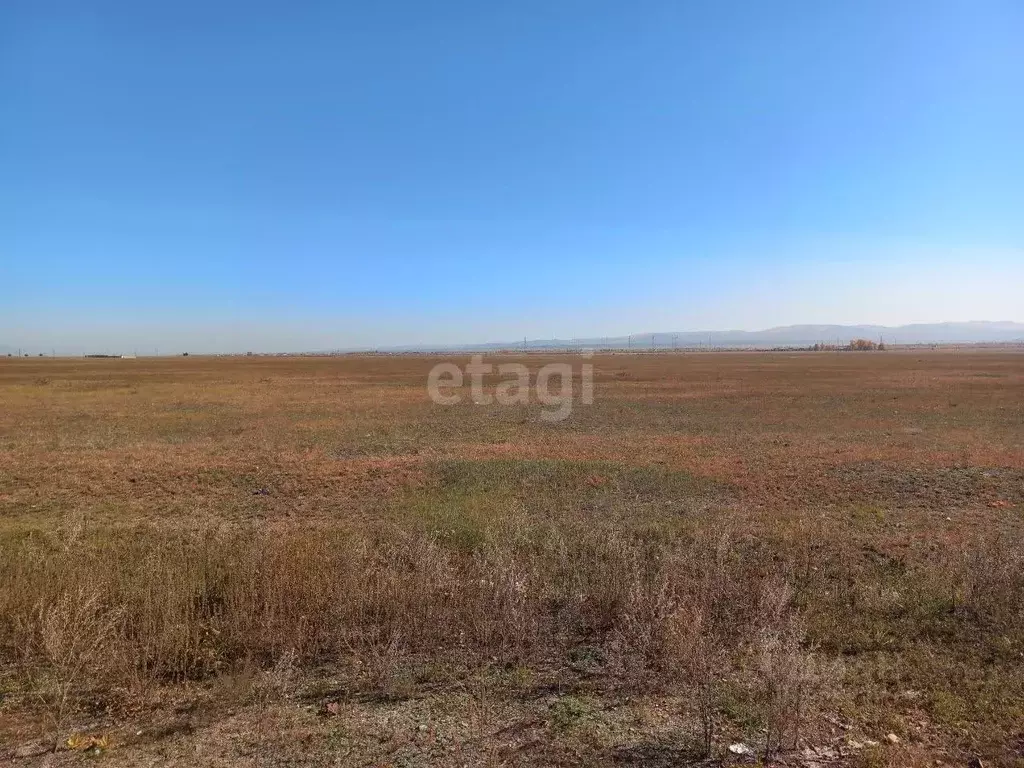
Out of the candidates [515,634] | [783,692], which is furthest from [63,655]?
[783,692]

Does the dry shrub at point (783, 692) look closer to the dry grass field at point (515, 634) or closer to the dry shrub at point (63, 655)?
the dry grass field at point (515, 634)

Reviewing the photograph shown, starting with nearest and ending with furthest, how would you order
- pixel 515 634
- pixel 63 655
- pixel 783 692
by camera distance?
pixel 783 692 < pixel 63 655 < pixel 515 634

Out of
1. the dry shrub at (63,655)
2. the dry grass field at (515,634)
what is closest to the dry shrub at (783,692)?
the dry grass field at (515,634)

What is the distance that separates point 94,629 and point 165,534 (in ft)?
13.9

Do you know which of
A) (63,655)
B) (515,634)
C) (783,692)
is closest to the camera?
(783,692)

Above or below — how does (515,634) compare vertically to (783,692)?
below

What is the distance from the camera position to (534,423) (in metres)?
24.9

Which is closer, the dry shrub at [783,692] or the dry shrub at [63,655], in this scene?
the dry shrub at [783,692]

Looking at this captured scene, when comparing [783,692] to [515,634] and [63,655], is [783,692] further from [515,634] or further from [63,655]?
[63,655]

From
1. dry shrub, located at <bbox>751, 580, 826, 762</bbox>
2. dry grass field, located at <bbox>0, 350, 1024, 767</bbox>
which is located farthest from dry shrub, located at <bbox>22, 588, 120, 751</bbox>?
dry shrub, located at <bbox>751, 580, 826, 762</bbox>

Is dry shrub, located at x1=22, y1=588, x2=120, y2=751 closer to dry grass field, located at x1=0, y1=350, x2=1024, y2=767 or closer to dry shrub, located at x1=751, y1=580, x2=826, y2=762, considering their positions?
dry grass field, located at x1=0, y1=350, x2=1024, y2=767

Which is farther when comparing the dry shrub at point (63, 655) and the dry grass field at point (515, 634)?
the dry shrub at point (63, 655)

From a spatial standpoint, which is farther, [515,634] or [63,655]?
[515,634]

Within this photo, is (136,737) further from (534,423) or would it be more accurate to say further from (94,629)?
(534,423)
